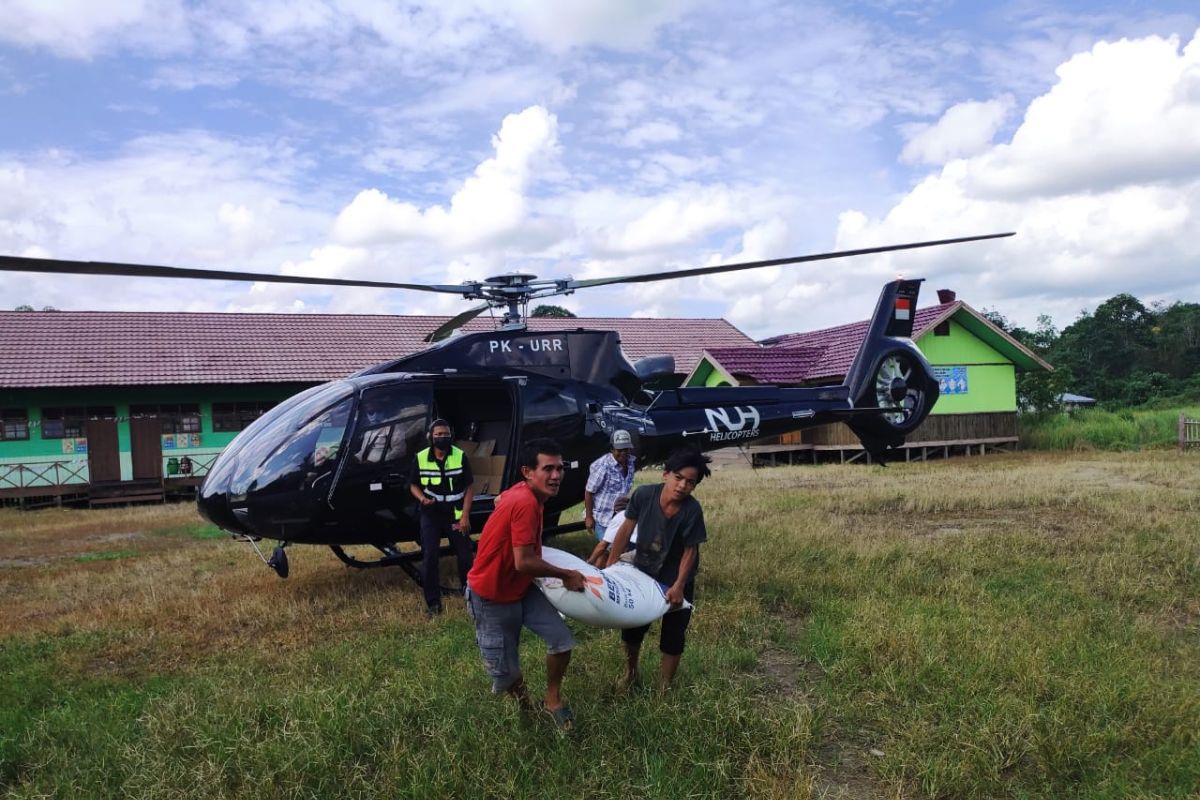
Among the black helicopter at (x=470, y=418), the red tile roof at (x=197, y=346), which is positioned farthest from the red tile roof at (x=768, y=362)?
the black helicopter at (x=470, y=418)

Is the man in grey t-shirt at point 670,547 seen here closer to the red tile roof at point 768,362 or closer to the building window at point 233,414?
the red tile roof at point 768,362

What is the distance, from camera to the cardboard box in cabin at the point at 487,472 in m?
8.69

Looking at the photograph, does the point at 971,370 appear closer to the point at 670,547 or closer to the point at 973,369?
the point at 973,369

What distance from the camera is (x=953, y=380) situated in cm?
2362

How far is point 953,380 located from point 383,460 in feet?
66.2

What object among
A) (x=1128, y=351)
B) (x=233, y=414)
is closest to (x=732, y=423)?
(x=233, y=414)

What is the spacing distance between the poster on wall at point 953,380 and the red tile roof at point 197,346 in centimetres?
820

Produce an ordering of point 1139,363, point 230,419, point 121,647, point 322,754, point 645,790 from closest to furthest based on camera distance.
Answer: point 645,790
point 322,754
point 121,647
point 230,419
point 1139,363

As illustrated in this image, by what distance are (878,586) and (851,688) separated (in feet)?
7.90

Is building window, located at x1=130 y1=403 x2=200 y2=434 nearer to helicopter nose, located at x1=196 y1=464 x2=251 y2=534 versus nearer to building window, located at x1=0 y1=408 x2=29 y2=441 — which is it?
building window, located at x1=0 y1=408 x2=29 y2=441

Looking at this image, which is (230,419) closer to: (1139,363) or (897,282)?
(897,282)

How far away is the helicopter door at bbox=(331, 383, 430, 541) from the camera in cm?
723

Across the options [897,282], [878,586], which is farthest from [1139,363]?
[878,586]

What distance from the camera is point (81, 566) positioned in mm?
10492
